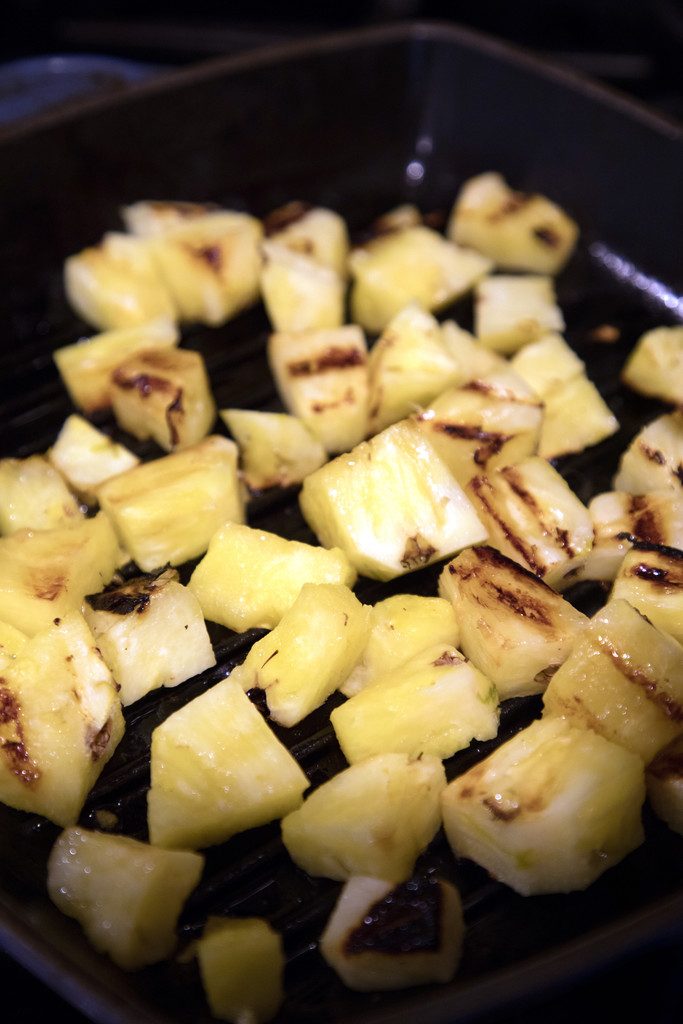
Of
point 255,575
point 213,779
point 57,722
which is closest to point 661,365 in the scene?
point 255,575

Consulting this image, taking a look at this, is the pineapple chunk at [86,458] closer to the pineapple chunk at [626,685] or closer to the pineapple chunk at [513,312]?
the pineapple chunk at [513,312]

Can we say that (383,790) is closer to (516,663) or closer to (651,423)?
(516,663)

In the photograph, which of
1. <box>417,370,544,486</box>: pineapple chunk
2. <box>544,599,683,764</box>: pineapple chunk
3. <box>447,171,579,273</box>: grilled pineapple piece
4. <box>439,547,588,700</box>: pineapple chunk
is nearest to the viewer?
<box>544,599,683,764</box>: pineapple chunk

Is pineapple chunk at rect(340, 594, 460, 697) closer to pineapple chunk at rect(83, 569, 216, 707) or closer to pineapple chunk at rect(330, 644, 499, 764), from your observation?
pineapple chunk at rect(330, 644, 499, 764)

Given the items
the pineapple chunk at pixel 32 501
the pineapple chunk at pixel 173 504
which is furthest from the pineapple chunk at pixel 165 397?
the pineapple chunk at pixel 32 501

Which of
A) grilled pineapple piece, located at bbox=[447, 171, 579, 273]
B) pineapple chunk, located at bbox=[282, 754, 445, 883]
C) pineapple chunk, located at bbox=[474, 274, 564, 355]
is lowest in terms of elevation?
pineapple chunk, located at bbox=[282, 754, 445, 883]

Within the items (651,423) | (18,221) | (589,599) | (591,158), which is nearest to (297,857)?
(589,599)

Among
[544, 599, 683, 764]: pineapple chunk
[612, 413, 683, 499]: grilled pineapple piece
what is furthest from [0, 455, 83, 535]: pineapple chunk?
[612, 413, 683, 499]: grilled pineapple piece
